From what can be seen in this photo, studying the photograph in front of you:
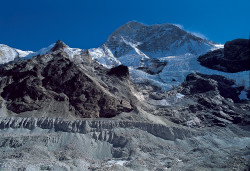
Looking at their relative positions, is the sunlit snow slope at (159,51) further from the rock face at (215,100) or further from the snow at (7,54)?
the snow at (7,54)

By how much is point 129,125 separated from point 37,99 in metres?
13.4

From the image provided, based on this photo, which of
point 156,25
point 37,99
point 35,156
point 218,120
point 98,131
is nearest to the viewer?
point 35,156

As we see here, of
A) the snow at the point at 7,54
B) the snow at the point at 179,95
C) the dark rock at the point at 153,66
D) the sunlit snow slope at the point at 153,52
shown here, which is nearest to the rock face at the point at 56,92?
the snow at the point at 179,95

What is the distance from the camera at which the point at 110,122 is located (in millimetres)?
32625

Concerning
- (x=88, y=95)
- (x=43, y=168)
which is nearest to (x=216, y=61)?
(x=88, y=95)

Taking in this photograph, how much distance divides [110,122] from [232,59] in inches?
2395

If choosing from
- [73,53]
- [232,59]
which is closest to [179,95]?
[73,53]

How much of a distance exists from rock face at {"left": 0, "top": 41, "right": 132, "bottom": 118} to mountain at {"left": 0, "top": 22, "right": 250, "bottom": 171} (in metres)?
0.14

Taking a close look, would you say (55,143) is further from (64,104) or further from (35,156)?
(64,104)

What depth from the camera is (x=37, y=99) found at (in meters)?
35.6

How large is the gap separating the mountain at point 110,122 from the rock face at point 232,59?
1543cm

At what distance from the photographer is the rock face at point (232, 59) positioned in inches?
3056

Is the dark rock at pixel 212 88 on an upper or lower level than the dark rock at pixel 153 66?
lower

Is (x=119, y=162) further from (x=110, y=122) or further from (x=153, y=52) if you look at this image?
(x=153, y=52)
